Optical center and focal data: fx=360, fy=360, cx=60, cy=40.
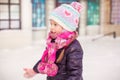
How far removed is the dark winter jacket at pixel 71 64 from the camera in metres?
1.13

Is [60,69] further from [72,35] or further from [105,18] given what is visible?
[105,18]

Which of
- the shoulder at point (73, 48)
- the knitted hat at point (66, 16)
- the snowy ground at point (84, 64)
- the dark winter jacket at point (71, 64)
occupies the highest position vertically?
the knitted hat at point (66, 16)

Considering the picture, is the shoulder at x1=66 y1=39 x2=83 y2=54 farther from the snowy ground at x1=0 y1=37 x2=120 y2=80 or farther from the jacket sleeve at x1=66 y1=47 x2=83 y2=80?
the snowy ground at x1=0 y1=37 x2=120 y2=80

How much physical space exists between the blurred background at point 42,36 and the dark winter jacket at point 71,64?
1225 millimetres

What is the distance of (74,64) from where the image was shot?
1131 mm

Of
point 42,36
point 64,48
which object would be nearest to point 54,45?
point 64,48

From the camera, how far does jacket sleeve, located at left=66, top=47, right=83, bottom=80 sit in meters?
1.12

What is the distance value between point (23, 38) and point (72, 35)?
3217 mm

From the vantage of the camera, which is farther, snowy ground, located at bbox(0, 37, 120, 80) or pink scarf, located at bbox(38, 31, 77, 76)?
snowy ground, located at bbox(0, 37, 120, 80)

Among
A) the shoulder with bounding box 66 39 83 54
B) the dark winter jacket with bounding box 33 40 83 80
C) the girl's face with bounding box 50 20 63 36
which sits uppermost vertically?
the girl's face with bounding box 50 20 63 36

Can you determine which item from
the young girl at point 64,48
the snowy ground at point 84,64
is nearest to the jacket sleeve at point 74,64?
Answer: the young girl at point 64,48

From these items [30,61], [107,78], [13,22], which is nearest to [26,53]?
[30,61]

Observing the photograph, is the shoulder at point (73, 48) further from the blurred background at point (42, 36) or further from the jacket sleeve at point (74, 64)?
the blurred background at point (42, 36)

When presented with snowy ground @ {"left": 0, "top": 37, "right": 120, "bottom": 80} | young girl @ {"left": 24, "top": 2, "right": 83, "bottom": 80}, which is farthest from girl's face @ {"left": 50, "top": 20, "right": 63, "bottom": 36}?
snowy ground @ {"left": 0, "top": 37, "right": 120, "bottom": 80}
